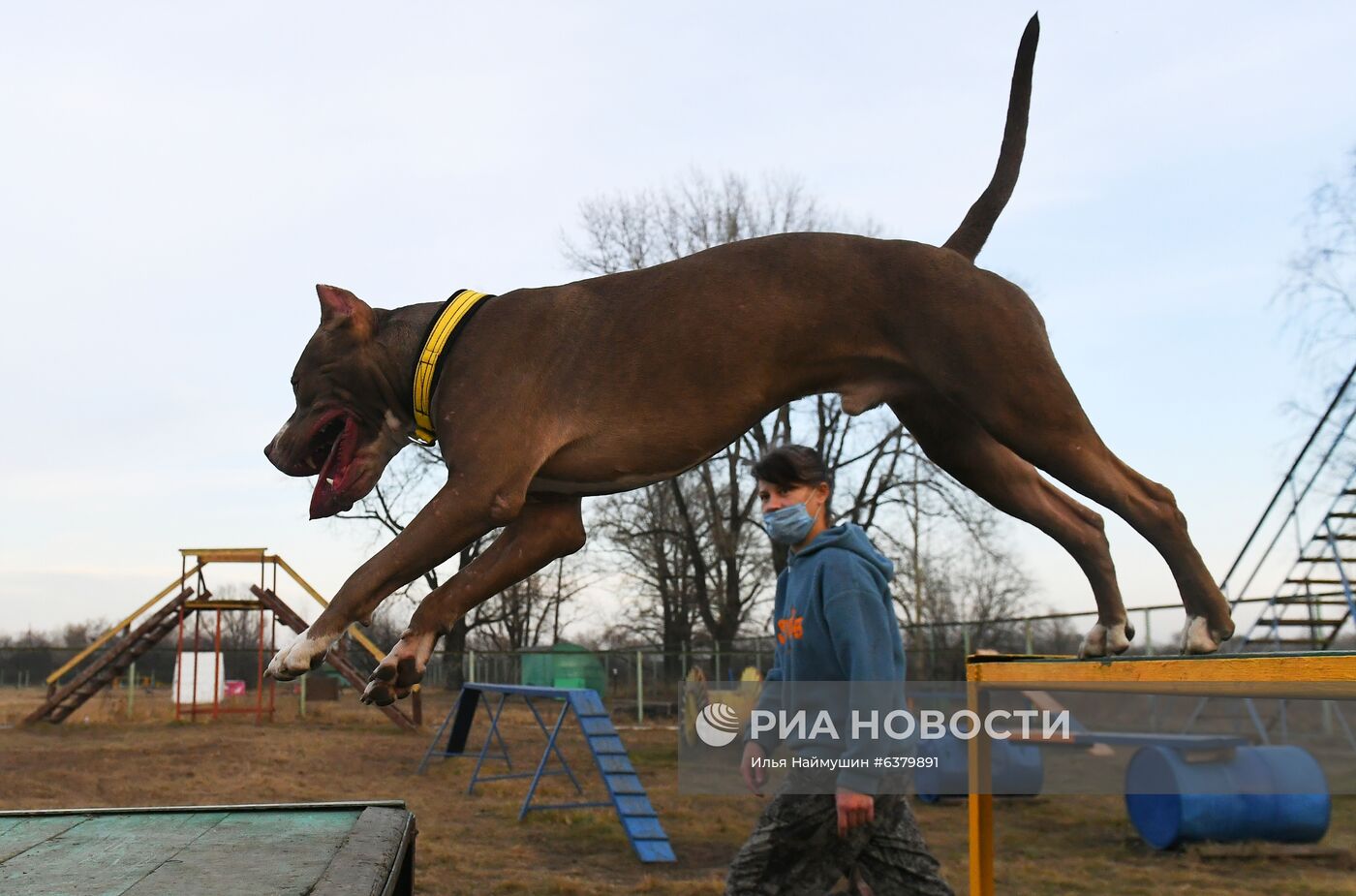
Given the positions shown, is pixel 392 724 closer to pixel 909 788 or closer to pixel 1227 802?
pixel 1227 802

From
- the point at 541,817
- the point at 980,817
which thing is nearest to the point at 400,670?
the point at 980,817

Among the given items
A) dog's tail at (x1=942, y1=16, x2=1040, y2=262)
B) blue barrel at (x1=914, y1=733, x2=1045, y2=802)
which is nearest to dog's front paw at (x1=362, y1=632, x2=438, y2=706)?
dog's tail at (x1=942, y1=16, x2=1040, y2=262)

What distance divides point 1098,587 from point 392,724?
875 inches

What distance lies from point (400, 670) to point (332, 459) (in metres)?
0.74

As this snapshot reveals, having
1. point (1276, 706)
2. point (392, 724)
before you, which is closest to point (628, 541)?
point (392, 724)

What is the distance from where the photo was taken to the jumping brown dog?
3.15 meters

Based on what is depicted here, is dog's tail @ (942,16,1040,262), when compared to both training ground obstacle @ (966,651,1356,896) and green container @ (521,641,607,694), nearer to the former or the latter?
training ground obstacle @ (966,651,1356,896)

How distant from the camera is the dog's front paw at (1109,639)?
3.54 metres

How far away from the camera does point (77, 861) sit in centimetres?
395

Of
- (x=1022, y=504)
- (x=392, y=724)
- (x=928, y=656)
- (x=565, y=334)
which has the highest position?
(x=565, y=334)

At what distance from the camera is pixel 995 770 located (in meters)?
13.0

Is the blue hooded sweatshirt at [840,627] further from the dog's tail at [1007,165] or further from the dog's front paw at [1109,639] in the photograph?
the dog's tail at [1007,165]

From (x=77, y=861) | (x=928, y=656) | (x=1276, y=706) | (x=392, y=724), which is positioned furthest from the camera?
(x=392, y=724)

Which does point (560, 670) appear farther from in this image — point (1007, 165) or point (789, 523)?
point (1007, 165)
